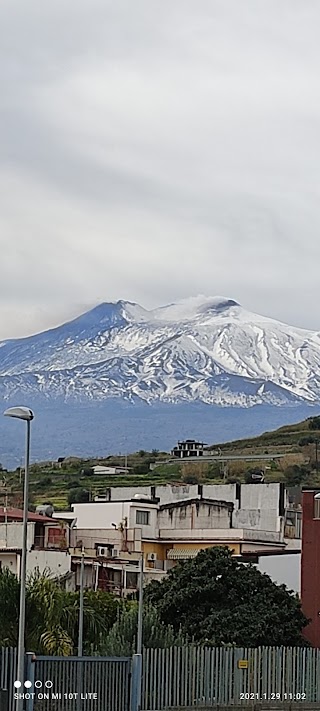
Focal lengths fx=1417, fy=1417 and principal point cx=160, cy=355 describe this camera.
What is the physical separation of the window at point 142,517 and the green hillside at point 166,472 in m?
30.7

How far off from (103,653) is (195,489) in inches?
2318

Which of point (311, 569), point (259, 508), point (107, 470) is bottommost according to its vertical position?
point (311, 569)

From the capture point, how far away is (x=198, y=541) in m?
79.2

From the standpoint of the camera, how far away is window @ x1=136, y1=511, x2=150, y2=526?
276ft

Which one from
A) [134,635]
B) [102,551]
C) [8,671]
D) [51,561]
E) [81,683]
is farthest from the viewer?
[102,551]

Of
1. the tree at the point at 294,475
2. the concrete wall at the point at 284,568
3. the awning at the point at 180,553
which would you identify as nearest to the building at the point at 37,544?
the awning at the point at 180,553

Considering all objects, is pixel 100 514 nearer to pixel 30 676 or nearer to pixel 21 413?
pixel 30 676

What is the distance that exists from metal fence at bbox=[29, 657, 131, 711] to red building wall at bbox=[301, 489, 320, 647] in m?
24.0

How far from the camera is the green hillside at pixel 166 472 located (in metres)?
127

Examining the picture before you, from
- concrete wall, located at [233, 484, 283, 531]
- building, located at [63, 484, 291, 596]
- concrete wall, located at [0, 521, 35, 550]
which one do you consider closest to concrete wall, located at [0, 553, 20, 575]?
building, located at [63, 484, 291, 596]

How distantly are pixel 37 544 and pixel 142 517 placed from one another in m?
9.86

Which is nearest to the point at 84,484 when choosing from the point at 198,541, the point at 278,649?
the point at 198,541

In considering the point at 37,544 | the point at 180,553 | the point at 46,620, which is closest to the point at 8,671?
the point at 46,620

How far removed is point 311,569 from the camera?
57.7 m
